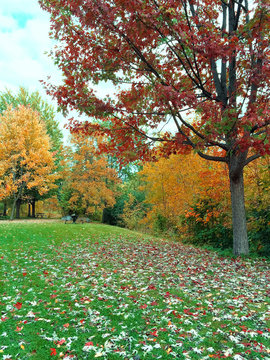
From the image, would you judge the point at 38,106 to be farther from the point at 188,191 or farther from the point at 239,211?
the point at 239,211

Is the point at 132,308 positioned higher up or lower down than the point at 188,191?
lower down

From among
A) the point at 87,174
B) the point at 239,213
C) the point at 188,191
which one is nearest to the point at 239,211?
the point at 239,213

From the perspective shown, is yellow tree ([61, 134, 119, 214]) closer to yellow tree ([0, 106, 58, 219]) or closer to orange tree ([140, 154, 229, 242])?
yellow tree ([0, 106, 58, 219])

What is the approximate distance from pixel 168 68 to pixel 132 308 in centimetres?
654

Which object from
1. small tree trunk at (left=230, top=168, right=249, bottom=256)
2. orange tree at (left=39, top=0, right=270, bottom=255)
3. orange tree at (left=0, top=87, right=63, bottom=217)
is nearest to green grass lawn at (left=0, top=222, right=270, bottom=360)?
Result: small tree trunk at (left=230, top=168, right=249, bottom=256)

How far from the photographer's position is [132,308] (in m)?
4.17

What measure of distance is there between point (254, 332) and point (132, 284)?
262cm

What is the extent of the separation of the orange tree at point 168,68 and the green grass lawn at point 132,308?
10.6 ft

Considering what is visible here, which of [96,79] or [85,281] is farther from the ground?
[96,79]

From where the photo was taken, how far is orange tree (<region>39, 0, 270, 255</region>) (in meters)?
5.63

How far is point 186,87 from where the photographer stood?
6.87 m

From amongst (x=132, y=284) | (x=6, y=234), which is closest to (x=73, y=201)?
(x=6, y=234)

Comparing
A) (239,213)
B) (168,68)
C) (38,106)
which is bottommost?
(239,213)

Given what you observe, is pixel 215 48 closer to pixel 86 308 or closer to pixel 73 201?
pixel 86 308
